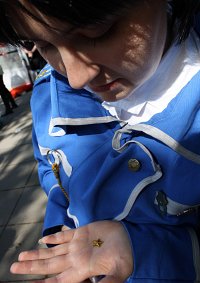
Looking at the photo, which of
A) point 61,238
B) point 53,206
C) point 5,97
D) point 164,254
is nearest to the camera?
point 164,254

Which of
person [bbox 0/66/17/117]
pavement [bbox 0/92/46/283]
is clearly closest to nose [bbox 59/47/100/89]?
pavement [bbox 0/92/46/283]

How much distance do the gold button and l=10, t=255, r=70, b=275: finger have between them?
0.87 ft

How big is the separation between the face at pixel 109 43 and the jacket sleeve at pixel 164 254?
1.12ft

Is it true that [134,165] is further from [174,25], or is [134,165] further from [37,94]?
[37,94]

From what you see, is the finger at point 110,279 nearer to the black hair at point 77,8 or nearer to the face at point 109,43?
the face at point 109,43

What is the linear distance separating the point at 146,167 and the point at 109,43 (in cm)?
30

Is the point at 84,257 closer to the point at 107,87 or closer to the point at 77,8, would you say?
the point at 107,87

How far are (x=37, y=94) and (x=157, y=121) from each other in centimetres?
51

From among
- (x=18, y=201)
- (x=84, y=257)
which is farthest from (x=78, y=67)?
(x=18, y=201)

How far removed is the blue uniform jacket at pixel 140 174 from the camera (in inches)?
27.7

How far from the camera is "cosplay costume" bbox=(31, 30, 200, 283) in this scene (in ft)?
2.31

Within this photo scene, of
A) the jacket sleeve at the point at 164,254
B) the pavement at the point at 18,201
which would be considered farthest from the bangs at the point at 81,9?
the pavement at the point at 18,201

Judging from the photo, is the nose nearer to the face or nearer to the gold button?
the face

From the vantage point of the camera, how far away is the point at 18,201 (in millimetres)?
2832
